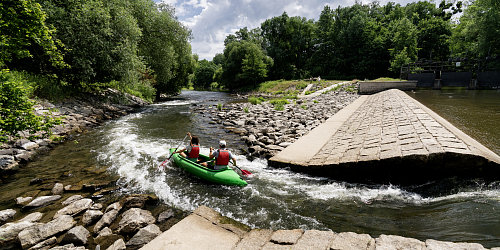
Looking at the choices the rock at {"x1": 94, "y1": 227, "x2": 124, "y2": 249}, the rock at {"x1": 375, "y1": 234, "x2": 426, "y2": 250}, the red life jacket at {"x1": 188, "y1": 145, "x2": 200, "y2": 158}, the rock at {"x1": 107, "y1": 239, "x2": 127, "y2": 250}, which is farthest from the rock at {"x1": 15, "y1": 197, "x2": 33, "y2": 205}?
the rock at {"x1": 375, "y1": 234, "x2": 426, "y2": 250}

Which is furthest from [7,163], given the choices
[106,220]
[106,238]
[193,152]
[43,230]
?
[106,238]

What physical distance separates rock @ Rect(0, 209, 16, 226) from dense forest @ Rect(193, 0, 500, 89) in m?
33.4

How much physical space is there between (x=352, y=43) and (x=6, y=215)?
5917 cm

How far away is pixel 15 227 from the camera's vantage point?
373 centimetres

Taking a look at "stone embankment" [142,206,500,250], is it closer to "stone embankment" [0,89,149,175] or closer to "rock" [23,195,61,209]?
"rock" [23,195,61,209]

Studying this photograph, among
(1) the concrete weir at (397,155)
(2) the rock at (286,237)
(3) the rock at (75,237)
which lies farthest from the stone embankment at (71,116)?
(1) the concrete weir at (397,155)

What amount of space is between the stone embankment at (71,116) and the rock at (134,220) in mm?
4195

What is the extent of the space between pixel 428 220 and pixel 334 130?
520cm

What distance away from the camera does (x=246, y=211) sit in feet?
14.4

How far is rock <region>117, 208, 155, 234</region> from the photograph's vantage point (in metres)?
3.76

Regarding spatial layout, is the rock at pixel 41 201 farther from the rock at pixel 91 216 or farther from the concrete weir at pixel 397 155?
the concrete weir at pixel 397 155

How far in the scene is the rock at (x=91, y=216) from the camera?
13.2ft

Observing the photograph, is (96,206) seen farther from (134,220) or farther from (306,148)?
(306,148)

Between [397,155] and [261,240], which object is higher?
[397,155]
